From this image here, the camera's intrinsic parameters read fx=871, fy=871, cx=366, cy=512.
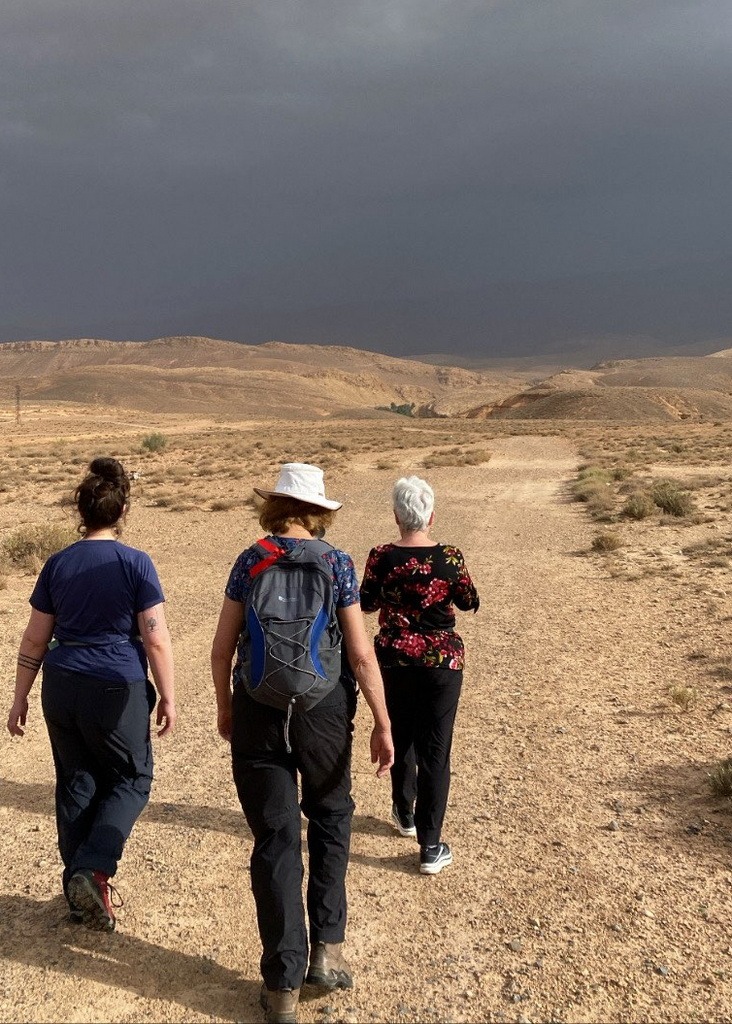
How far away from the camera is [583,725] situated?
6.37m

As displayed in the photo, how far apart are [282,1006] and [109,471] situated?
86.4 inches

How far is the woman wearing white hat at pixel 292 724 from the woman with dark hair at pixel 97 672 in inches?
20.6

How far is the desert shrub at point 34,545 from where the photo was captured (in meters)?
12.1

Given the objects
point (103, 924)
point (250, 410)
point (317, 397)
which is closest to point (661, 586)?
point (103, 924)

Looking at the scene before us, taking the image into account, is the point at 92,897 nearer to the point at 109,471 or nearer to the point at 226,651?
the point at 226,651

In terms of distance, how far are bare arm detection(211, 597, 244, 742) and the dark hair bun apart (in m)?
0.80

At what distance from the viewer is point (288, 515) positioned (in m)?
3.28

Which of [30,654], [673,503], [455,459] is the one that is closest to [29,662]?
[30,654]

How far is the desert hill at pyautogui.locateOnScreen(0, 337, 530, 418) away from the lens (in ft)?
351

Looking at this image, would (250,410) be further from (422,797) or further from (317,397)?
(422,797)

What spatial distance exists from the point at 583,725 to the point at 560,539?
833 centimetres

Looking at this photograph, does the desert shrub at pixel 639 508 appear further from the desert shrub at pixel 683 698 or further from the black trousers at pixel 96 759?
the black trousers at pixel 96 759

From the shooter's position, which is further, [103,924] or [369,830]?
[369,830]

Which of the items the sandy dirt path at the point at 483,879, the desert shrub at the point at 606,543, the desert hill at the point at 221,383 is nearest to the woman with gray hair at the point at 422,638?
the sandy dirt path at the point at 483,879
